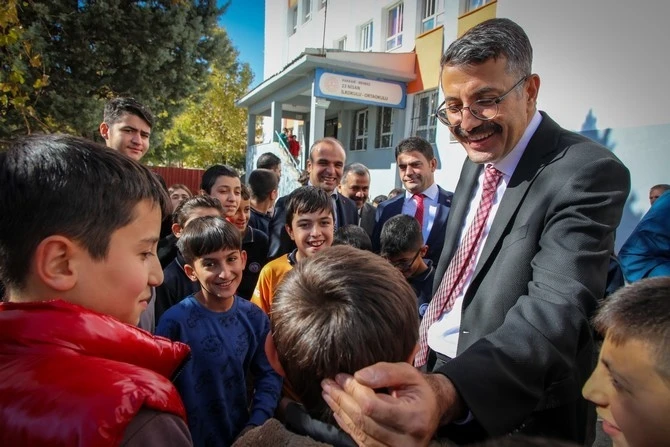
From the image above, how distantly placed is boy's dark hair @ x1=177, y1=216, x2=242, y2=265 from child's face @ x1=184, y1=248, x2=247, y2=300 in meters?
0.03

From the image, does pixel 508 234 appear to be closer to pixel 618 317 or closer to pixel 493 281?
pixel 493 281

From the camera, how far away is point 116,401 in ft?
2.78

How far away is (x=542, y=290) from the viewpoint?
1.26 m

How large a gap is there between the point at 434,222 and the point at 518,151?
2266mm

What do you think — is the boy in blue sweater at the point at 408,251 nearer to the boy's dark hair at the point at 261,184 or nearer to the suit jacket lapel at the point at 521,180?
the suit jacket lapel at the point at 521,180

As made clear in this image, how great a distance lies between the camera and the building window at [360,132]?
51.4ft

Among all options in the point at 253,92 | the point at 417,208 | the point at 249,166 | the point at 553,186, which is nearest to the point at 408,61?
the point at 253,92

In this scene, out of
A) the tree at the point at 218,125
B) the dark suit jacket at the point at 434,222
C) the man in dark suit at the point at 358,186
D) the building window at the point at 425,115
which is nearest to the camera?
the dark suit jacket at the point at 434,222

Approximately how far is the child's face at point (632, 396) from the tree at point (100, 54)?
1040 cm

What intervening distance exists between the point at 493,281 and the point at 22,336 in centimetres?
134

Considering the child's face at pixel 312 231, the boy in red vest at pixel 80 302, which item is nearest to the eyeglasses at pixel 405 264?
the child's face at pixel 312 231

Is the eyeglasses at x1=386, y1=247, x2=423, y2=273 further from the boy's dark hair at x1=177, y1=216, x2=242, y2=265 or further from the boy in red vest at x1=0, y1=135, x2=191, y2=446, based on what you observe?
the boy in red vest at x1=0, y1=135, x2=191, y2=446

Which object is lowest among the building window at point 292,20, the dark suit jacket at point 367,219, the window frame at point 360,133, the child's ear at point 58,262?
the dark suit jacket at point 367,219

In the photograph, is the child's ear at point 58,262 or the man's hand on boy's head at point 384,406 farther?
the child's ear at point 58,262
